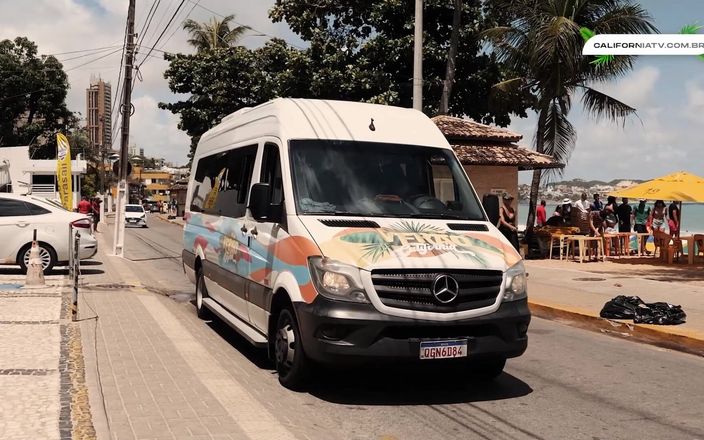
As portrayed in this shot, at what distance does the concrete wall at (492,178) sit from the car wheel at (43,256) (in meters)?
10.8

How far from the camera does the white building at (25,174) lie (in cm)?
4203

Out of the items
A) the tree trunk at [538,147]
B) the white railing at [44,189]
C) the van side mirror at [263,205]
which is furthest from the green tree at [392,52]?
the white railing at [44,189]

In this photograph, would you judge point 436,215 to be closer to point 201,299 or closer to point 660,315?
point 201,299

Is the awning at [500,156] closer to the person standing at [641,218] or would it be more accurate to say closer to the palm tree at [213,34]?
the person standing at [641,218]

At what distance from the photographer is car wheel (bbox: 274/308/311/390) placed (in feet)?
19.0

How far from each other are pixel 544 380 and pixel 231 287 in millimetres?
3513

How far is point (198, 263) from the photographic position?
393 inches

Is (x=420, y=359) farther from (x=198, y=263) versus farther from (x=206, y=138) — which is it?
(x=206, y=138)

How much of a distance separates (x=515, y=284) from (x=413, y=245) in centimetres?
94

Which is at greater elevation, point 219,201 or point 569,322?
point 219,201

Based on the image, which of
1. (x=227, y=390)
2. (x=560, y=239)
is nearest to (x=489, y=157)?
(x=560, y=239)

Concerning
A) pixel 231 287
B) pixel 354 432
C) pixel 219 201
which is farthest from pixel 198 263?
pixel 354 432

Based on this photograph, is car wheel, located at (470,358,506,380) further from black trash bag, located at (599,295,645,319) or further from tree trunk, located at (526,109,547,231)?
tree trunk, located at (526,109,547,231)

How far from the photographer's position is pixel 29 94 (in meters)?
54.6
